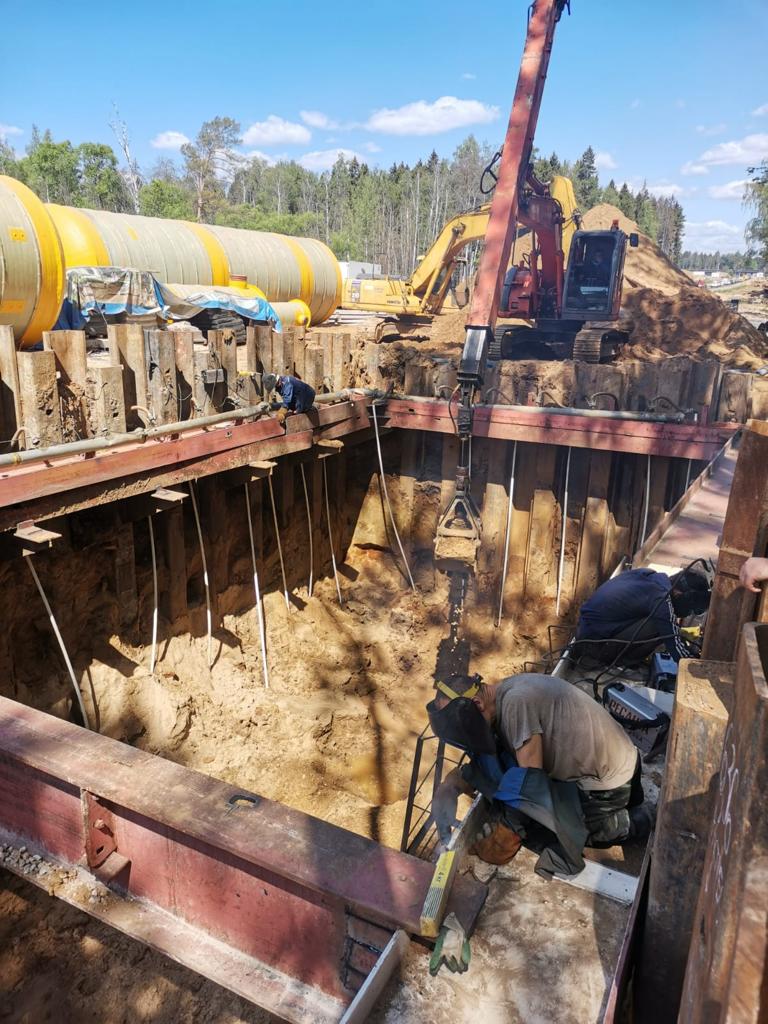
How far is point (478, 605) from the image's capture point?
8578 mm

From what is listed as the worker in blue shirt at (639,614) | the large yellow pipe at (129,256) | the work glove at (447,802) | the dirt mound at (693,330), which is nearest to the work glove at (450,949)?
the work glove at (447,802)

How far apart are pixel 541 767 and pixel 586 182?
278ft

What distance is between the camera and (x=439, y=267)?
1667 centimetres

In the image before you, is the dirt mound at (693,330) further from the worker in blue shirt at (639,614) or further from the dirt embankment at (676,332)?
the worker in blue shirt at (639,614)

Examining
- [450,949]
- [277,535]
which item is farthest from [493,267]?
[450,949]

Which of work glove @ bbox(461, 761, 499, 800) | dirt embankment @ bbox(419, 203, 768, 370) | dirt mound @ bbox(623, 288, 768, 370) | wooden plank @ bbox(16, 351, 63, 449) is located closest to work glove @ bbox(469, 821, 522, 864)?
work glove @ bbox(461, 761, 499, 800)

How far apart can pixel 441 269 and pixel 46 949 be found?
15.6 m

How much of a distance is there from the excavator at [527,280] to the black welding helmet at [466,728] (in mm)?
3617

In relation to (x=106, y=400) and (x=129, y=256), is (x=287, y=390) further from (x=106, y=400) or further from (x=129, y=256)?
(x=129, y=256)

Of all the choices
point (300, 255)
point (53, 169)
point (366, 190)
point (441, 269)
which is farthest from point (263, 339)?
point (366, 190)

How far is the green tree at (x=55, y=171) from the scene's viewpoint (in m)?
48.6

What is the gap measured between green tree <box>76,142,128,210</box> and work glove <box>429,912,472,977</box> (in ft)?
184

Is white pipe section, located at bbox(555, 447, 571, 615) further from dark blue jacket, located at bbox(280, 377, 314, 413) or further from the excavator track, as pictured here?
the excavator track

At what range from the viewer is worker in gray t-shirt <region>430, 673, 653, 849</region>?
3404mm
